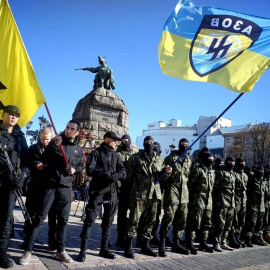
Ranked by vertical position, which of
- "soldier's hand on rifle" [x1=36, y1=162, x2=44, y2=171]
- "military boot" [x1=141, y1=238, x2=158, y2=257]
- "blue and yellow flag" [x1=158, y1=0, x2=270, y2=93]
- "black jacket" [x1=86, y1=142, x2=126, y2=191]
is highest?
"blue and yellow flag" [x1=158, y1=0, x2=270, y2=93]

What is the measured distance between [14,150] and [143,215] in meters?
2.64

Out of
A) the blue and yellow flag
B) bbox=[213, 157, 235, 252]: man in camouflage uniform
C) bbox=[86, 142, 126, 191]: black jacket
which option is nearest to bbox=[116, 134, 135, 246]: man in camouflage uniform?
bbox=[86, 142, 126, 191]: black jacket

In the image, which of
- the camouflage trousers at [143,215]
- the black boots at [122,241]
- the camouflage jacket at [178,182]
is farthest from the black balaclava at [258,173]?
the black boots at [122,241]

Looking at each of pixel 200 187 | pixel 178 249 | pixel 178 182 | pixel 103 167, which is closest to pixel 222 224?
pixel 200 187

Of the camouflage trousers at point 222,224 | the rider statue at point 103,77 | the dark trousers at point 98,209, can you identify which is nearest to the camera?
the dark trousers at point 98,209

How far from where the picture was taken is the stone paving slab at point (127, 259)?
3.98 meters

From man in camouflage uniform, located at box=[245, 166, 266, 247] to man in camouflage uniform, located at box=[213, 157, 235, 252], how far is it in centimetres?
104

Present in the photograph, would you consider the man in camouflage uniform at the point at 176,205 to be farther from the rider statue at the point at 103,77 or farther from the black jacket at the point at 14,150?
the rider statue at the point at 103,77

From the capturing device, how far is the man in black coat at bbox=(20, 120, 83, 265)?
4.03 metres

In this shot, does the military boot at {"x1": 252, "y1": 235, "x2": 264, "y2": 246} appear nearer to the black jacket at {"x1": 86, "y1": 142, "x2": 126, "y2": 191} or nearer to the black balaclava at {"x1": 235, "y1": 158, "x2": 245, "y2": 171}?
the black balaclava at {"x1": 235, "y1": 158, "x2": 245, "y2": 171}

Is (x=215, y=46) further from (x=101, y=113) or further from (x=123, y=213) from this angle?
(x=101, y=113)

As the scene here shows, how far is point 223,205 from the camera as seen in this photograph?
243 inches

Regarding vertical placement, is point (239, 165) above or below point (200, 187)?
above

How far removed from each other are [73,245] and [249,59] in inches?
199
